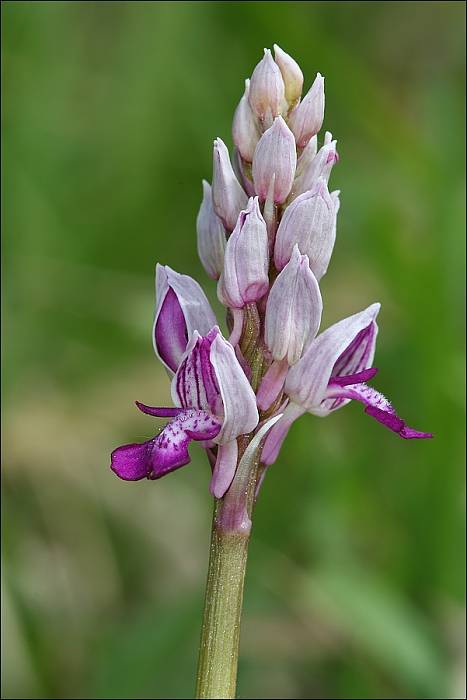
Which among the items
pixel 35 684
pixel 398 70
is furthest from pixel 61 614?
pixel 398 70

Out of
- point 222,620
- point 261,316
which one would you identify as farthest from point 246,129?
point 222,620

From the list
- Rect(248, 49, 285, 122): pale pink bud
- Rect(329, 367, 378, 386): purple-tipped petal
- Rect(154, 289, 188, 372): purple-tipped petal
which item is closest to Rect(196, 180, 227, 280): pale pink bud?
Rect(154, 289, 188, 372): purple-tipped petal

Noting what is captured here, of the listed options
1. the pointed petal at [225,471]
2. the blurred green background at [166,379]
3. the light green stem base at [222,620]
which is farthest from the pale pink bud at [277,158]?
the blurred green background at [166,379]

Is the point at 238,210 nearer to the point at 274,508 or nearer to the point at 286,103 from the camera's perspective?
the point at 286,103

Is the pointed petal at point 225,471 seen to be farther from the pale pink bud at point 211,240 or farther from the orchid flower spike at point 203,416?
the pale pink bud at point 211,240

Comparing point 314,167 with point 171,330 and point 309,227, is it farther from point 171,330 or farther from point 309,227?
point 171,330

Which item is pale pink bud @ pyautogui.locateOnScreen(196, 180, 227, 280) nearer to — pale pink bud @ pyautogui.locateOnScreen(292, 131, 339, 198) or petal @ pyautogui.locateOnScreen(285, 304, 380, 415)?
pale pink bud @ pyautogui.locateOnScreen(292, 131, 339, 198)
